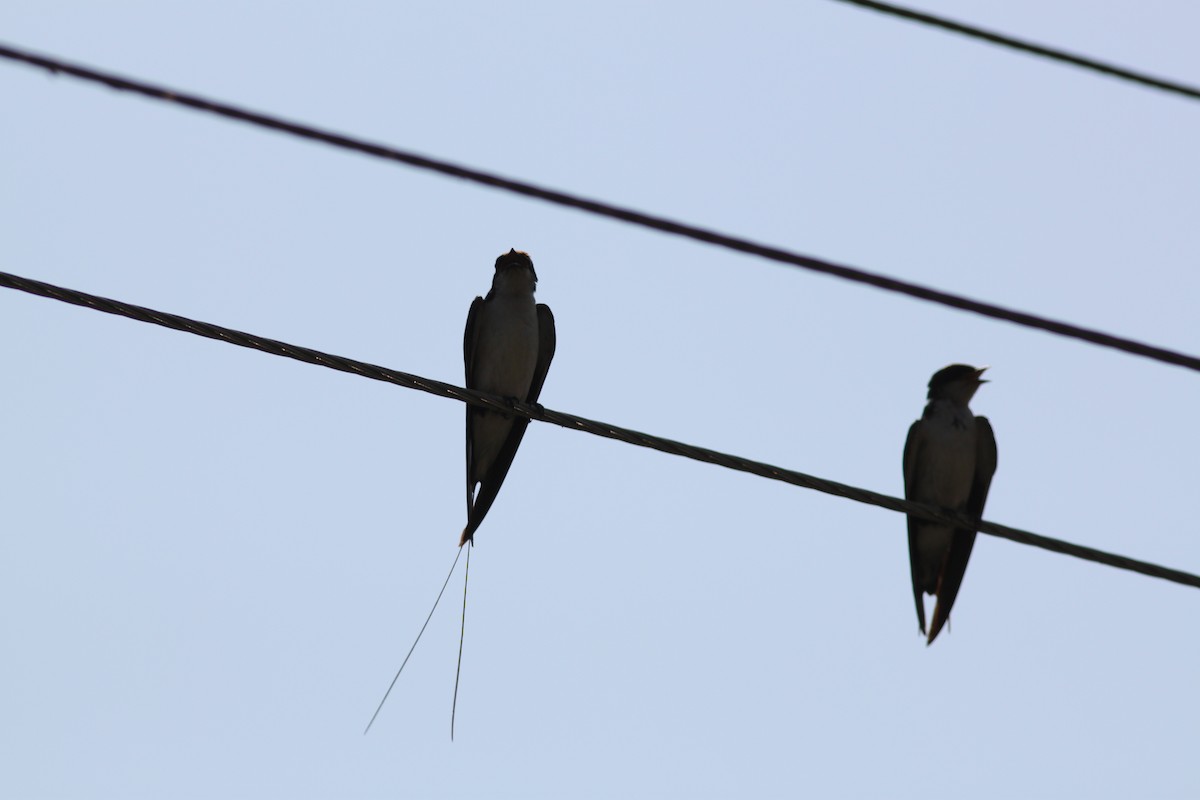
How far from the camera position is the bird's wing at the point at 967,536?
27.9ft

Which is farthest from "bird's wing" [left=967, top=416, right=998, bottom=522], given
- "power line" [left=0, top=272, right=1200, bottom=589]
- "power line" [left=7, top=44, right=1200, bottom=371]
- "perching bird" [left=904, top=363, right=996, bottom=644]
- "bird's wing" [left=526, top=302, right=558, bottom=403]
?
"power line" [left=7, top=44, right=1200, bottom=371]

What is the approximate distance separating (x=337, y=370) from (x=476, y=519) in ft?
12.8

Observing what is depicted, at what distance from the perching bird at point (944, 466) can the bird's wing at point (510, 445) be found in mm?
2393

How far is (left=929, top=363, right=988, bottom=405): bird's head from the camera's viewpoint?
9242 millimetres

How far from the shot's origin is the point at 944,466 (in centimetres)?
901

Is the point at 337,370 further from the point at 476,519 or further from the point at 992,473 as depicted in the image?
the point at 992,473

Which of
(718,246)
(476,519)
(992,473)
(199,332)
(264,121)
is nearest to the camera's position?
(264,121)

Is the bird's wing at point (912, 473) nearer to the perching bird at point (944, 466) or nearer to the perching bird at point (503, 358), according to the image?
the perching bird at point (944, 466)

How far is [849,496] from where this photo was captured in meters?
4.76

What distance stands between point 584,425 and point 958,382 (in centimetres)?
496

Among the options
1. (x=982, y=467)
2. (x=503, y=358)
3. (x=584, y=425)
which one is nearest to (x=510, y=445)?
(x=503, y=358)

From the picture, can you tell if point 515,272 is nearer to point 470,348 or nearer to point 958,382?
point 470,348

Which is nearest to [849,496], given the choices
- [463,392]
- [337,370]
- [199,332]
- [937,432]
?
[463,392]

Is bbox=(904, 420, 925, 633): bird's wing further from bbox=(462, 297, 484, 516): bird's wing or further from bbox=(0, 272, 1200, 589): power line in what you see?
bbox=(0, 272, 1200, 589): power line
